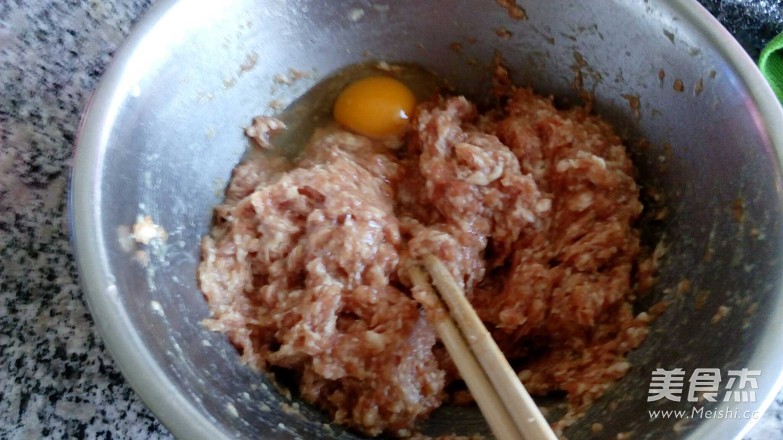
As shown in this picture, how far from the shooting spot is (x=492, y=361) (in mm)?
1514

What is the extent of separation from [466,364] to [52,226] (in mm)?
1366

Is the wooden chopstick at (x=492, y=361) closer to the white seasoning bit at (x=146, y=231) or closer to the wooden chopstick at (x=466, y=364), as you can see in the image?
the wooden chopstick at (x=466, y=364)

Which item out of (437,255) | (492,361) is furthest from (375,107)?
(492,361)

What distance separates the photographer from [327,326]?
5.60 ft

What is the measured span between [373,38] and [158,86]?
31.1 inches

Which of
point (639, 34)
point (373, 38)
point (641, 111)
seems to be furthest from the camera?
point (373, 38)

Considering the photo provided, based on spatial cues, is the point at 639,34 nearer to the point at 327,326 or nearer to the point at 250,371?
the point at 327,326

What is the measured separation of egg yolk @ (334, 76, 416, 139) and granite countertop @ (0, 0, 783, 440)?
2.78ft

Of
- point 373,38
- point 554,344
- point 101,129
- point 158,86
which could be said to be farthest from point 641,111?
point 101,129

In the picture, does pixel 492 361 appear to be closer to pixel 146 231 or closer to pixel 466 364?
pixel 466 364

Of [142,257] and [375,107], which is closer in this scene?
[142,257]

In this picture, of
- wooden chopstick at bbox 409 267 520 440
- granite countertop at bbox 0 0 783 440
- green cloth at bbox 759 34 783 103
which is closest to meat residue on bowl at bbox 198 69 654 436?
wooden chopstick at bbox 409 267 520 440

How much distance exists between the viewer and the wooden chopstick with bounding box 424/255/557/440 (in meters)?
1.36

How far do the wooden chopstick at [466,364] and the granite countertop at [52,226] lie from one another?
0.85 m
